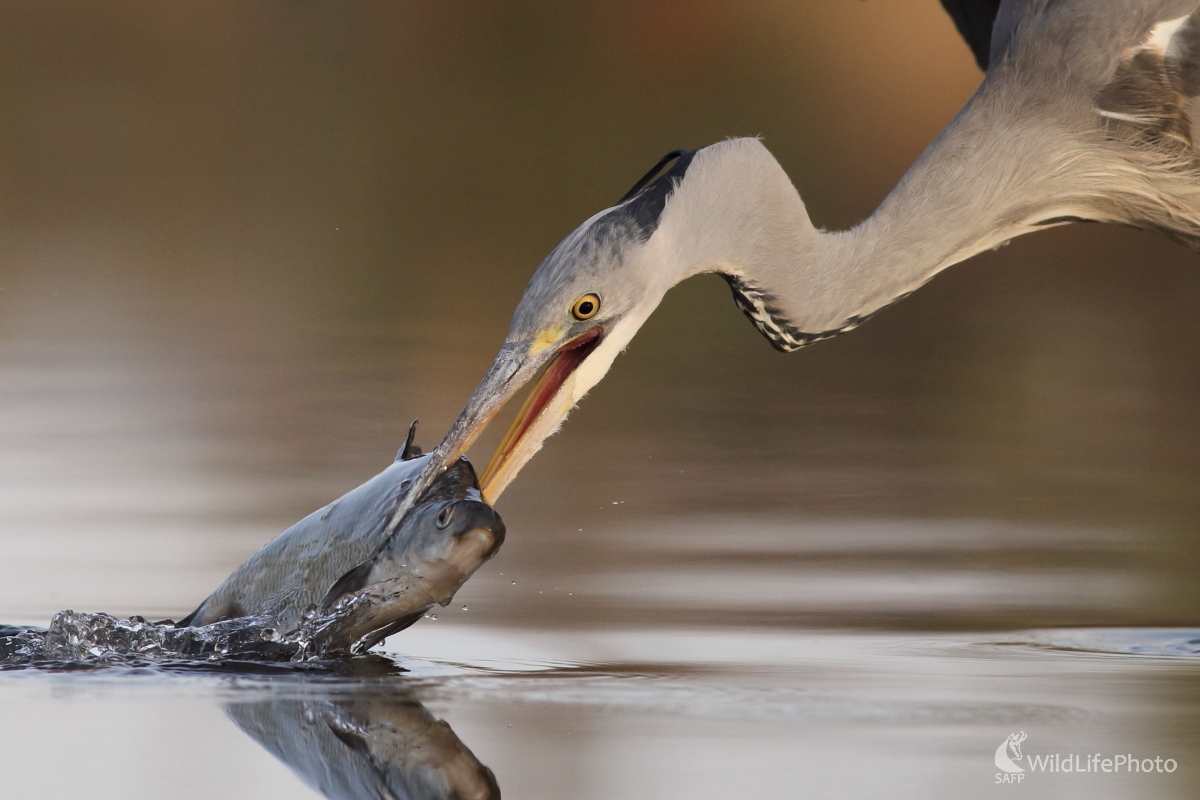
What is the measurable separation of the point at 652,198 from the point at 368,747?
65.7 inches

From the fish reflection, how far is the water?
0.02m

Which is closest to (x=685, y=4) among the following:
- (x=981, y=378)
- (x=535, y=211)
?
(x=535, y=211)

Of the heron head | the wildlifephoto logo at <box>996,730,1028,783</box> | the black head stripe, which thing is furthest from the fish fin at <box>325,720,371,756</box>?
the black head stripe

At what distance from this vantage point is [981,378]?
31.8 feet

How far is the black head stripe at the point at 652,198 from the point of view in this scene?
17.4 feet

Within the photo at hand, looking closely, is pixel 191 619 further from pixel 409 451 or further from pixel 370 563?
pixel 409 451

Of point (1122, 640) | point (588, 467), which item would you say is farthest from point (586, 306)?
point (588, 467)

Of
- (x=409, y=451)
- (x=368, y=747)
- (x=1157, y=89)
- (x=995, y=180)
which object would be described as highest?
(x=1157, y=89)

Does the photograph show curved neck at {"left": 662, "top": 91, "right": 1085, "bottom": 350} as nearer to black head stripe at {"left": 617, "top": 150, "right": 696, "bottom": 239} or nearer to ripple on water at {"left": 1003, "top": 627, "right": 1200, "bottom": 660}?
black head stripe at {"left": 617, "top": 150, "right": 696, "bottom": 239}

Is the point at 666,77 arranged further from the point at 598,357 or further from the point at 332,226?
the point at 598,357

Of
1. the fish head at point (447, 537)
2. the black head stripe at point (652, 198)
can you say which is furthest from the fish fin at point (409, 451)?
the black head stripe at point (652, 198)

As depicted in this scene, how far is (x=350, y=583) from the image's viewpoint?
5.18 meters

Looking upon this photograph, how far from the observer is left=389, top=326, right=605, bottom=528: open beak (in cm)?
512

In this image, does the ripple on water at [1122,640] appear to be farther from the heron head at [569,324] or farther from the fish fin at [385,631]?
the fish fin at [385,631]
